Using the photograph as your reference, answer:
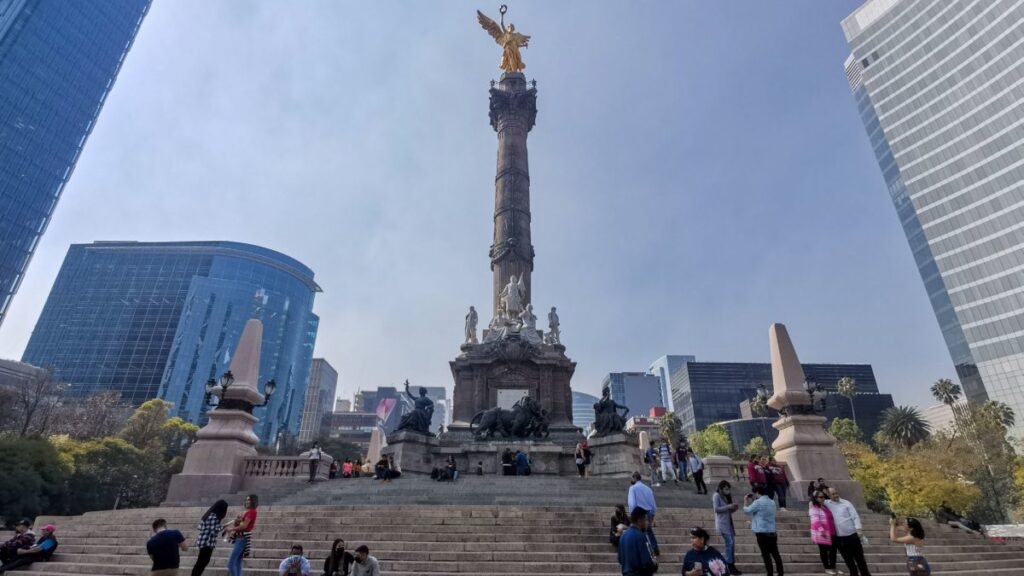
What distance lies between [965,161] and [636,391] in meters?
116

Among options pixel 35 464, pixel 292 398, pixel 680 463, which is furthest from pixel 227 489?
pixel 292 398

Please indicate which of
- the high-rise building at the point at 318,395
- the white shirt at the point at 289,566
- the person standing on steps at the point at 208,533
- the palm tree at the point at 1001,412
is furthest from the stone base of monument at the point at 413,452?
the high-rise building at the point at 318,395

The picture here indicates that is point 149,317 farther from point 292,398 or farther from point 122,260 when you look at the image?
point 292,398

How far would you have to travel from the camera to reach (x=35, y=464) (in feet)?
84.2

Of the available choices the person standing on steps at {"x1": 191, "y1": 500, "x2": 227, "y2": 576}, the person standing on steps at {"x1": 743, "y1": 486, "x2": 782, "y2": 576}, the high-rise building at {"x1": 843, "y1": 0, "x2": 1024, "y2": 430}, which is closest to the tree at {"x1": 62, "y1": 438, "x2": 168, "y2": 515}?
the person standing on steps at {"x1": 191, "y1": 500, "x2": 227, "y2": 576}

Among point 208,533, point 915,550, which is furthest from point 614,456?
point 208,533

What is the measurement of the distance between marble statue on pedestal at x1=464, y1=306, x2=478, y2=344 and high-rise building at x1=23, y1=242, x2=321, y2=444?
68.1 m

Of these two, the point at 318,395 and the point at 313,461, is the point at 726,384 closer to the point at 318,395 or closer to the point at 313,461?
the point at 313,461

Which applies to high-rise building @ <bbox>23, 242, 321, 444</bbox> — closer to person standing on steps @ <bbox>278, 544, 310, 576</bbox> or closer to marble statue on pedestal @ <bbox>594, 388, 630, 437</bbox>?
marble statue on pedestal @ <bbox>594, 388, 630, 437</bbox>

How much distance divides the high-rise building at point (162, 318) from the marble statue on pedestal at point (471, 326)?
68.1 m

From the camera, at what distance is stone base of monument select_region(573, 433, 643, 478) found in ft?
65.8

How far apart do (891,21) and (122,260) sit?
126502 mm

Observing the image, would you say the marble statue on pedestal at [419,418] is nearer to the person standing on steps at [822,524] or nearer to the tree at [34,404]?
the person standing on steps at [822,524]

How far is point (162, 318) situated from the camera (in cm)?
8512
